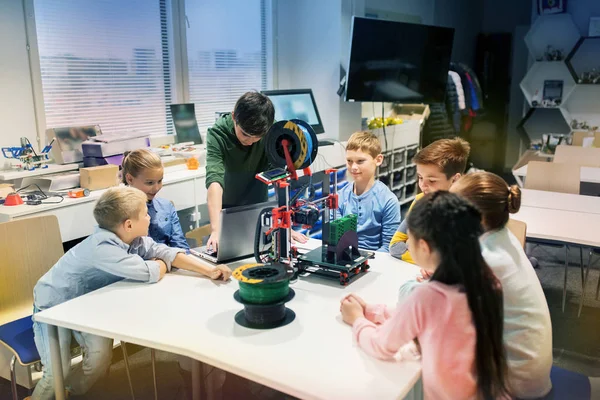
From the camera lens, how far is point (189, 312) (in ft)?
5.54

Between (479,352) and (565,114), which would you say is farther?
(565,114)

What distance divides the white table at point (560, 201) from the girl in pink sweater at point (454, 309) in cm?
225

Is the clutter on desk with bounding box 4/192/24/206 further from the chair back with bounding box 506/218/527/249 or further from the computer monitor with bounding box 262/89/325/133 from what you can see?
the chair back with bounding box 506/218/527/249

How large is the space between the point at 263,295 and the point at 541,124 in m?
6.96

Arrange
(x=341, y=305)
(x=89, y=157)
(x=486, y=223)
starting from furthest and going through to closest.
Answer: (x=89, y=157) < (x=341, y=305) < (x=486, y=223)

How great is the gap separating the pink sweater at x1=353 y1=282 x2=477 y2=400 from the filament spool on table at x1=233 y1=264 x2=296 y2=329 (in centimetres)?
38

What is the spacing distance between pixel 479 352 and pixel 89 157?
2749 mm

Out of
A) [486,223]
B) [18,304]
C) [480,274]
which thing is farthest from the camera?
[18,304]

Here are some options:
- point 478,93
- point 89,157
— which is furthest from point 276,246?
point 478,93

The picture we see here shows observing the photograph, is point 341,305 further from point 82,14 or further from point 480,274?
point 82,14

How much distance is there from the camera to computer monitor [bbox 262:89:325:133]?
14.2ft

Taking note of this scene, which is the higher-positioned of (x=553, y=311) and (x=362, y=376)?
(x=362, y=376)

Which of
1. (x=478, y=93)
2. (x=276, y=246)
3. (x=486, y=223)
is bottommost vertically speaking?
(x=276, y=246)

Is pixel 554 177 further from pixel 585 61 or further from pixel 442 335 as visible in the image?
pixel 585 61
